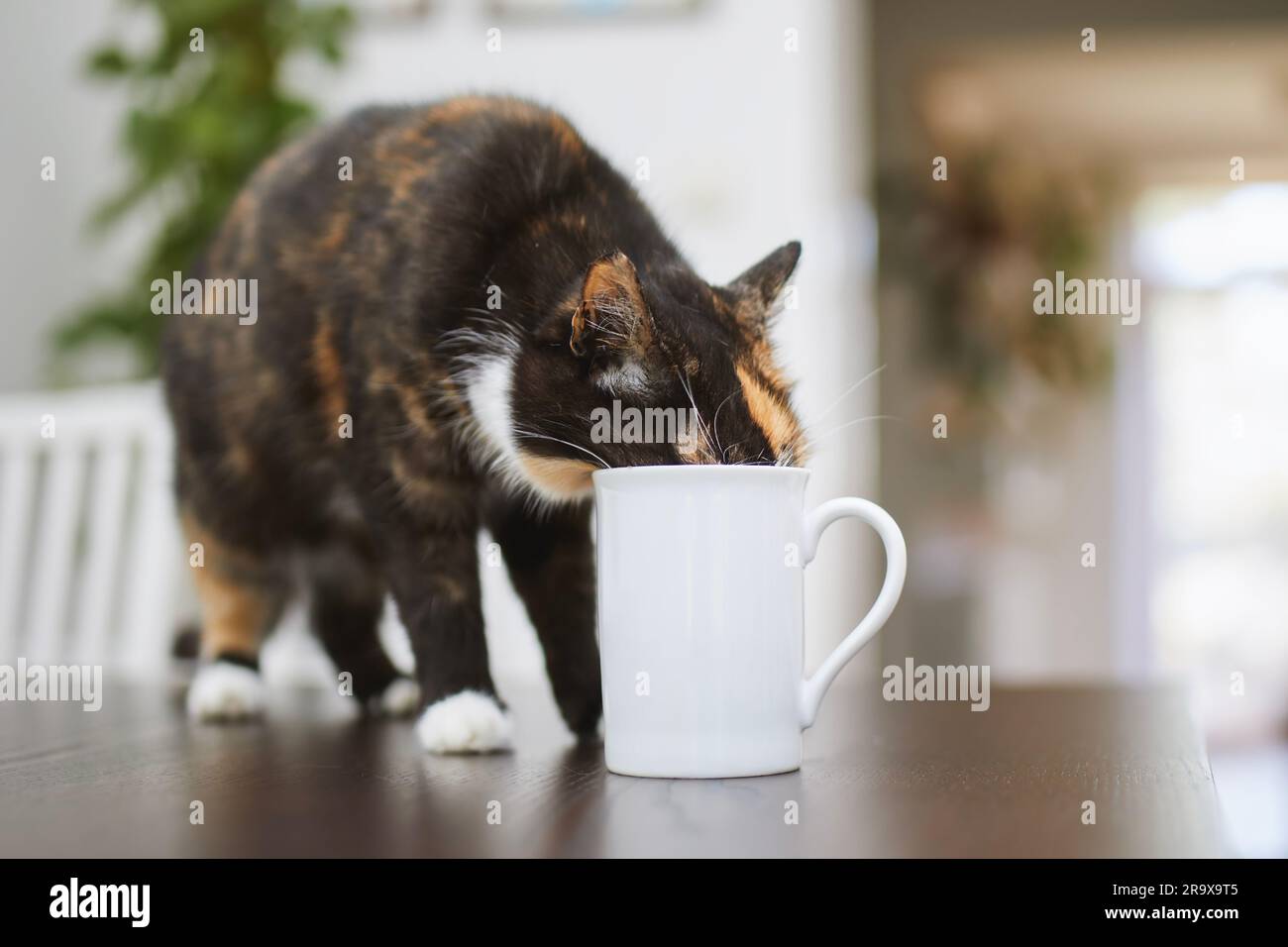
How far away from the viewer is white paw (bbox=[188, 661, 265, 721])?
3.40 feet

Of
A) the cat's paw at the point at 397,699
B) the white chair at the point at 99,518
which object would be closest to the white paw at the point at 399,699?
the cat's paw at the point at 397,699

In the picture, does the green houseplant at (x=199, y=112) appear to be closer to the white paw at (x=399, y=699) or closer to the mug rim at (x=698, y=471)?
the white paw at (x=399, y=699)

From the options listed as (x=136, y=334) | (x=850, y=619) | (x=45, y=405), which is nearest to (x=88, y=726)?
(x=45, y=405)

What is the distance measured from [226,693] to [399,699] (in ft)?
0.46

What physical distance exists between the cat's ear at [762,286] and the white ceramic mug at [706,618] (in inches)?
7.6

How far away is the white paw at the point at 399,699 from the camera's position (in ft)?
3.51

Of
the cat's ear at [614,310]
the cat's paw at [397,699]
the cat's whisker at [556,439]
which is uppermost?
the cat's ear at [614,310]

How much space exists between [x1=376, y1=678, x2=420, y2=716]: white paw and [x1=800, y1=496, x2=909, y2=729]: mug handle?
431 mm

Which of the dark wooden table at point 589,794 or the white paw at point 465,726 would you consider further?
the white paw at point 465,726

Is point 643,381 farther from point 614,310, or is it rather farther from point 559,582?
point 559,582

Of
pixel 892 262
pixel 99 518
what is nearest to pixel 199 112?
pixel 99 518

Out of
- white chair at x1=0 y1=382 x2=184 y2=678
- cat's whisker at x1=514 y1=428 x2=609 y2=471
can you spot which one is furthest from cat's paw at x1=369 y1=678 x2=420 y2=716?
white chair at x1=0 y1=382 x2=184 y2=678

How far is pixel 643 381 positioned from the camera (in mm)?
775
